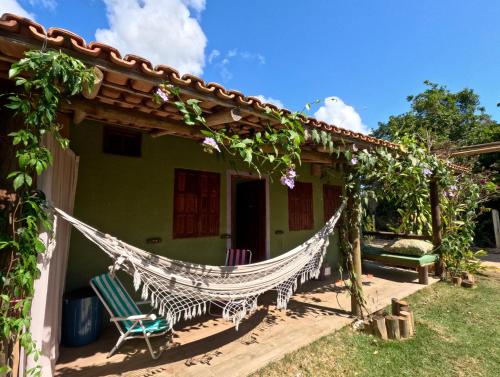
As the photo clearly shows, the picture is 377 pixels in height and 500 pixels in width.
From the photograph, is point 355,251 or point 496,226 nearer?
point 355,251

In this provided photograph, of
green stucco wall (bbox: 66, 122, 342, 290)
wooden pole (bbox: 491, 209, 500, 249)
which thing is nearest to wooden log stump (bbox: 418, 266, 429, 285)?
green stucco wall (bbox: 66, 122, 342, 290)

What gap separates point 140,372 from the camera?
2123mm

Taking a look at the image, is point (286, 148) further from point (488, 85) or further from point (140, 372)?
point (488, 85)

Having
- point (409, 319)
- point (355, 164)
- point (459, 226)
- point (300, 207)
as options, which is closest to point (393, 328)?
point (409, 319)

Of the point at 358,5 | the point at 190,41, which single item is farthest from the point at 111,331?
the point at 190,41

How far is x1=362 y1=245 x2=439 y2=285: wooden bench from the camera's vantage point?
456 centimetres

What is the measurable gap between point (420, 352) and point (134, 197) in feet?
11.0

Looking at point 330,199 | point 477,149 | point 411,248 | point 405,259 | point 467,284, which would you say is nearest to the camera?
point 467,284

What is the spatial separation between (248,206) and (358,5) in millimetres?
4040

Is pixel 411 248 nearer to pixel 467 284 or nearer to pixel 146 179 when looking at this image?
pixel 467 284

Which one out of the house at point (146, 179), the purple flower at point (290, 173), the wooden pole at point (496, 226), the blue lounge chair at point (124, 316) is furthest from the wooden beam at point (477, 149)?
the blue lounge chair at point (124, 316)

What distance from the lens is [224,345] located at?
8.45ft

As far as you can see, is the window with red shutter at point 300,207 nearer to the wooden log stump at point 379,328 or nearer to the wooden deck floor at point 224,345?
the wooden deck floor at point 224,345

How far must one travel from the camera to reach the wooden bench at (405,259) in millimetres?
4559
